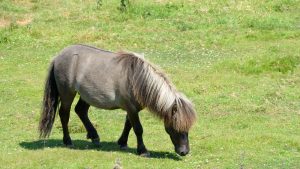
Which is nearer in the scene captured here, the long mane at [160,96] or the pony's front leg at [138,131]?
the long mane at [160,96]

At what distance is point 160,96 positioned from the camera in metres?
12.6

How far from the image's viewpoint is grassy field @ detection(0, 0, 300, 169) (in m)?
13.0

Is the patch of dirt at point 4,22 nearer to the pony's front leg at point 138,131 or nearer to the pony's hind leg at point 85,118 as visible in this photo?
the pony's hind leg at point 85,118

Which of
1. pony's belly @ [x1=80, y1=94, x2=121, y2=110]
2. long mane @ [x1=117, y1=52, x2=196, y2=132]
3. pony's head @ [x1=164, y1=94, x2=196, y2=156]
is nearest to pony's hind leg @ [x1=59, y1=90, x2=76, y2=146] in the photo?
pony's belly @ [x1=80, y1=94, x2=121, y2=110]

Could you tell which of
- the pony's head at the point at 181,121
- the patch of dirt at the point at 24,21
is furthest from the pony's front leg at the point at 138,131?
the patch of dirt at the point at 24,21

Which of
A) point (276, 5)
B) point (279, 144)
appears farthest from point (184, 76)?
point (276, 5)

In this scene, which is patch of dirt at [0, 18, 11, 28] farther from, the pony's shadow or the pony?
the pony

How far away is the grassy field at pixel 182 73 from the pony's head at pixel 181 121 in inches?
11.2

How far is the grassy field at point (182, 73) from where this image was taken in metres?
13.0

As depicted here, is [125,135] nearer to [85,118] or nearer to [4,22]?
[85,118]

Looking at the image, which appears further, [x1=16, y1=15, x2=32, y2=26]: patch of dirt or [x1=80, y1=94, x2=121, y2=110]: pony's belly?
[x1=16, y1=15, x2=32, y2=26]: patch of dirt

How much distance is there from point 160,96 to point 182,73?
7.30 meters

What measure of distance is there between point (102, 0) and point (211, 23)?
5406mm

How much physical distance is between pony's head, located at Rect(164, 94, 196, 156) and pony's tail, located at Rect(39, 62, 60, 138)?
255cm
